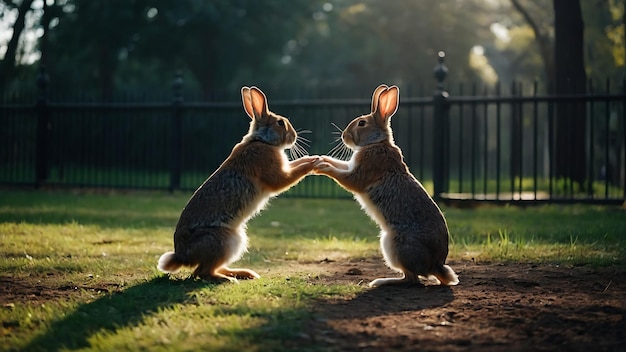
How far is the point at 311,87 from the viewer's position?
3762cm

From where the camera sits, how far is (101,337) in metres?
4.24

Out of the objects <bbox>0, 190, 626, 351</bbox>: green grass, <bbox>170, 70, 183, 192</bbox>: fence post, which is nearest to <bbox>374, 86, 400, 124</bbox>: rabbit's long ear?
<bbox>0, 190, 626, 351</bbox>: green grass

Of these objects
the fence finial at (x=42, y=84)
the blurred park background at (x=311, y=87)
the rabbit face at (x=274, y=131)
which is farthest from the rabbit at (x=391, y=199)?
the fence finial at (x=42, y=84)

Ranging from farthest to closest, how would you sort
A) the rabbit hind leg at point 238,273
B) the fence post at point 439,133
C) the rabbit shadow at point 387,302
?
the fence post at point 439,133
the rabbit hind leg at point 238,273
the rabbit shadow at point 387,302

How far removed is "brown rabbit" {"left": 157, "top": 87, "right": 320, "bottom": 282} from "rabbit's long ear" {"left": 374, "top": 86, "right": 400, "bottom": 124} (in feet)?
2.44

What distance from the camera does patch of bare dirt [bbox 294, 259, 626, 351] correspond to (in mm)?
4047

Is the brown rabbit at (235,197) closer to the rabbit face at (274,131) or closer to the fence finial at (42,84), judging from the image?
the rabbit face at (274,131)

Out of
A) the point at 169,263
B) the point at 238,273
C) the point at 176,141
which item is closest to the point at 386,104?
the point at 238,273

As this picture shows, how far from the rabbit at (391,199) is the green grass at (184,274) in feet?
1.51

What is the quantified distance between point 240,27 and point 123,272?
2656 cm

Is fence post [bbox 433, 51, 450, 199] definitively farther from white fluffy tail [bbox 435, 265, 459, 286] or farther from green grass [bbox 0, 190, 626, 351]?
white fluffy tail [bbox 435, 265, 459, 286]

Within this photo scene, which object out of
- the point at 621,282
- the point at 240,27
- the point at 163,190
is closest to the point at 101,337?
the point at 621,282

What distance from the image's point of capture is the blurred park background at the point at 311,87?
13.9m

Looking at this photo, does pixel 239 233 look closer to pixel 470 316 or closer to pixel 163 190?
pixel 470 316
